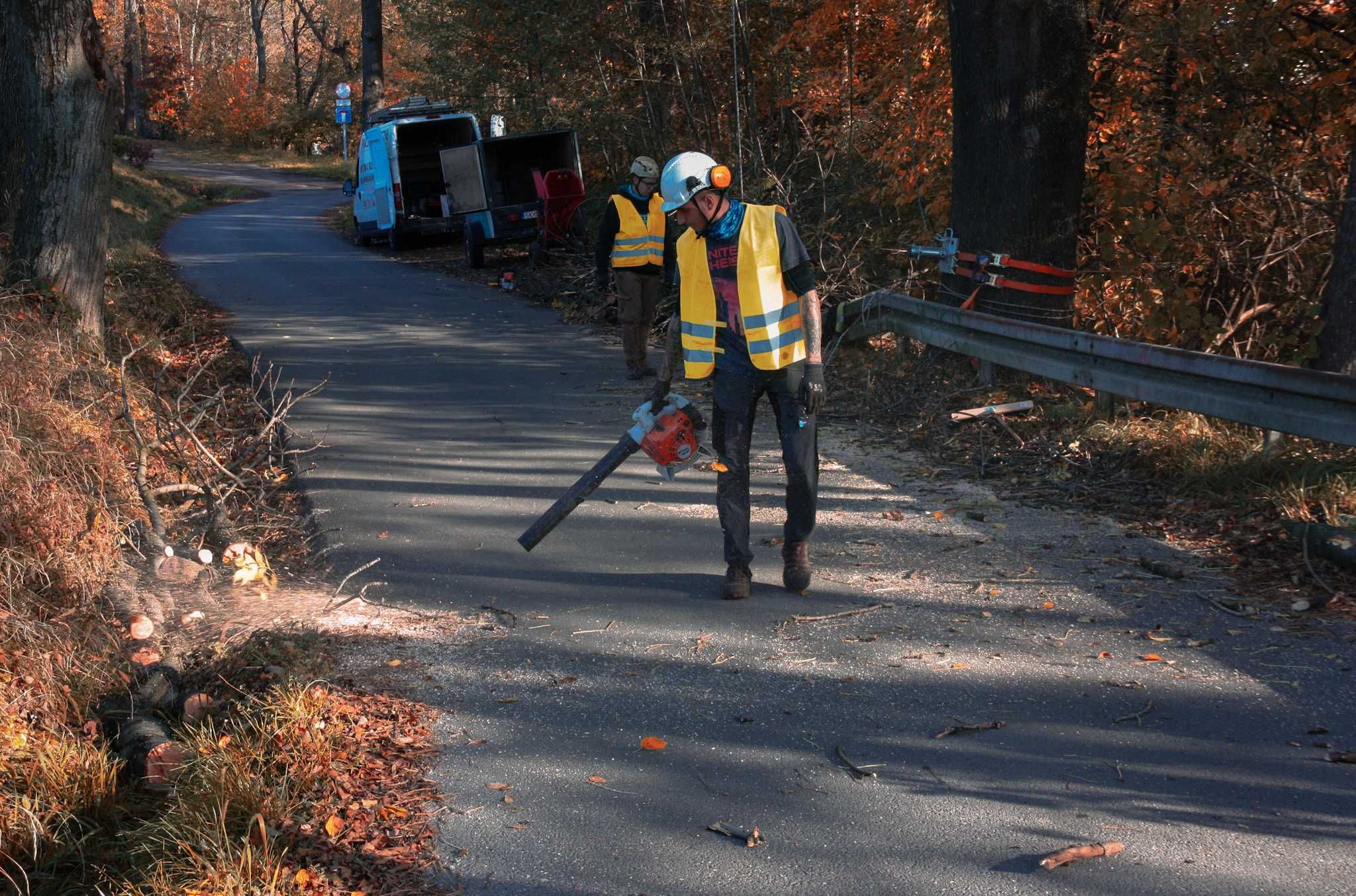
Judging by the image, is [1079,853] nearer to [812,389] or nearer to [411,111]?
[812,389]

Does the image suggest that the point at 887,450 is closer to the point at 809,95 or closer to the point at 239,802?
the point at 239,802

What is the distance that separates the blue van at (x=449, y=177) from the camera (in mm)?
19703

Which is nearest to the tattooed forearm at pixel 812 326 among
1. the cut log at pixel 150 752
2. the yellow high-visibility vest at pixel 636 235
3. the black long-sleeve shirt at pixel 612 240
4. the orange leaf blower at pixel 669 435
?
the orange leaf blower at pixel 669 435

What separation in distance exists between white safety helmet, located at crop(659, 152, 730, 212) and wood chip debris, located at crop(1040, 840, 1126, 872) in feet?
9.82

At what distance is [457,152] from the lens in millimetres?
20062

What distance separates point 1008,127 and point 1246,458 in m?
3.60

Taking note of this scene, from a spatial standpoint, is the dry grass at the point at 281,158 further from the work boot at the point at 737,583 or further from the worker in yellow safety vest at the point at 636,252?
the work boot at the point at 737,583

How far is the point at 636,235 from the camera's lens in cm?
1098

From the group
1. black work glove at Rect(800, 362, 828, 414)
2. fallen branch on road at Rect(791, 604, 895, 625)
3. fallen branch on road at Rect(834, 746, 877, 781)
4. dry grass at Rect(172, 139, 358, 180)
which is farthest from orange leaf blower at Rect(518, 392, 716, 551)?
dry grass at Rect(172, 139, 358, 180)

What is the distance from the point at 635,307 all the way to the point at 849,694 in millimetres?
6777

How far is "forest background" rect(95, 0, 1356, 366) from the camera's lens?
343 inches

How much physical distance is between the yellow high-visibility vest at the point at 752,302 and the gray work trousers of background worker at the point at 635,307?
5291 mm

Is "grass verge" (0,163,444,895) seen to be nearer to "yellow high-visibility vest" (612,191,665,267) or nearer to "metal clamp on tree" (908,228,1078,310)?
"yellow high-visibility vest" (612,191,665,267)

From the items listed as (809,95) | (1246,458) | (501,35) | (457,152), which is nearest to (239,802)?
(1246,458)
